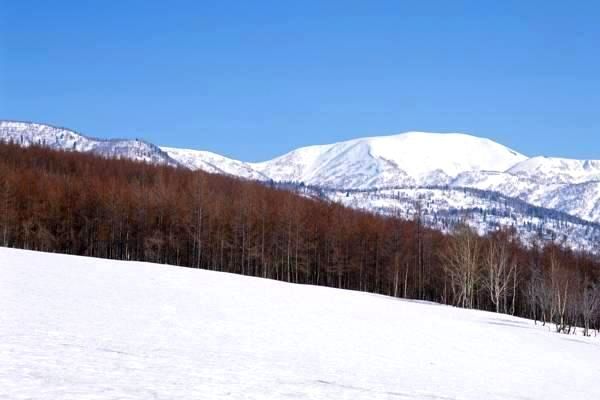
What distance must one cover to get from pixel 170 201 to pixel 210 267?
11965 millimetres

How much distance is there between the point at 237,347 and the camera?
24703 mm

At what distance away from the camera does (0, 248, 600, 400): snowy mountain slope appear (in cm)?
1546

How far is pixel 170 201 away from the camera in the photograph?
98.4m

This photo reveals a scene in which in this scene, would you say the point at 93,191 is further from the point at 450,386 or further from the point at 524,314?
the point at 450,386

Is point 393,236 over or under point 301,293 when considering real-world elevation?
over

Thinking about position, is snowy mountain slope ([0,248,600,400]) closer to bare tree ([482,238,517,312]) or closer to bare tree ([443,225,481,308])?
bare tree ([482,238,517,312])

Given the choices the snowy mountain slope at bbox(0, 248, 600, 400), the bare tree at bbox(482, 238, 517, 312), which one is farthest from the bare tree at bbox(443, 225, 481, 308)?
the snowy mountain slope at bbox(0, 248, 600, 400)

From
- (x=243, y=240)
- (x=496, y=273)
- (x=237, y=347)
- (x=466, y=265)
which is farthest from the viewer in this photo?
(x=243, y=240)

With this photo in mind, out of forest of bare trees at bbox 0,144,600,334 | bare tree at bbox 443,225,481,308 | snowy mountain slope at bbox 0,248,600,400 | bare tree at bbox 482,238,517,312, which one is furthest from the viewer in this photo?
forest of bare trees at bbox 0,144,600,334

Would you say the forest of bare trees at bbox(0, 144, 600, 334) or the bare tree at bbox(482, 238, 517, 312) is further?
the forest of bare trees at bbox(0, 144, 600, 334)

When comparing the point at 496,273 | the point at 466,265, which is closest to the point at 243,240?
the point at 466,265

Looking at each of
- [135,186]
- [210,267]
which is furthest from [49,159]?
[210,267]

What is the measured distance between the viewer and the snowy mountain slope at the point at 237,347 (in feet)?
50.7

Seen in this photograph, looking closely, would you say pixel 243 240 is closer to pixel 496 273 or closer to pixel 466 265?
pixel 466 265
